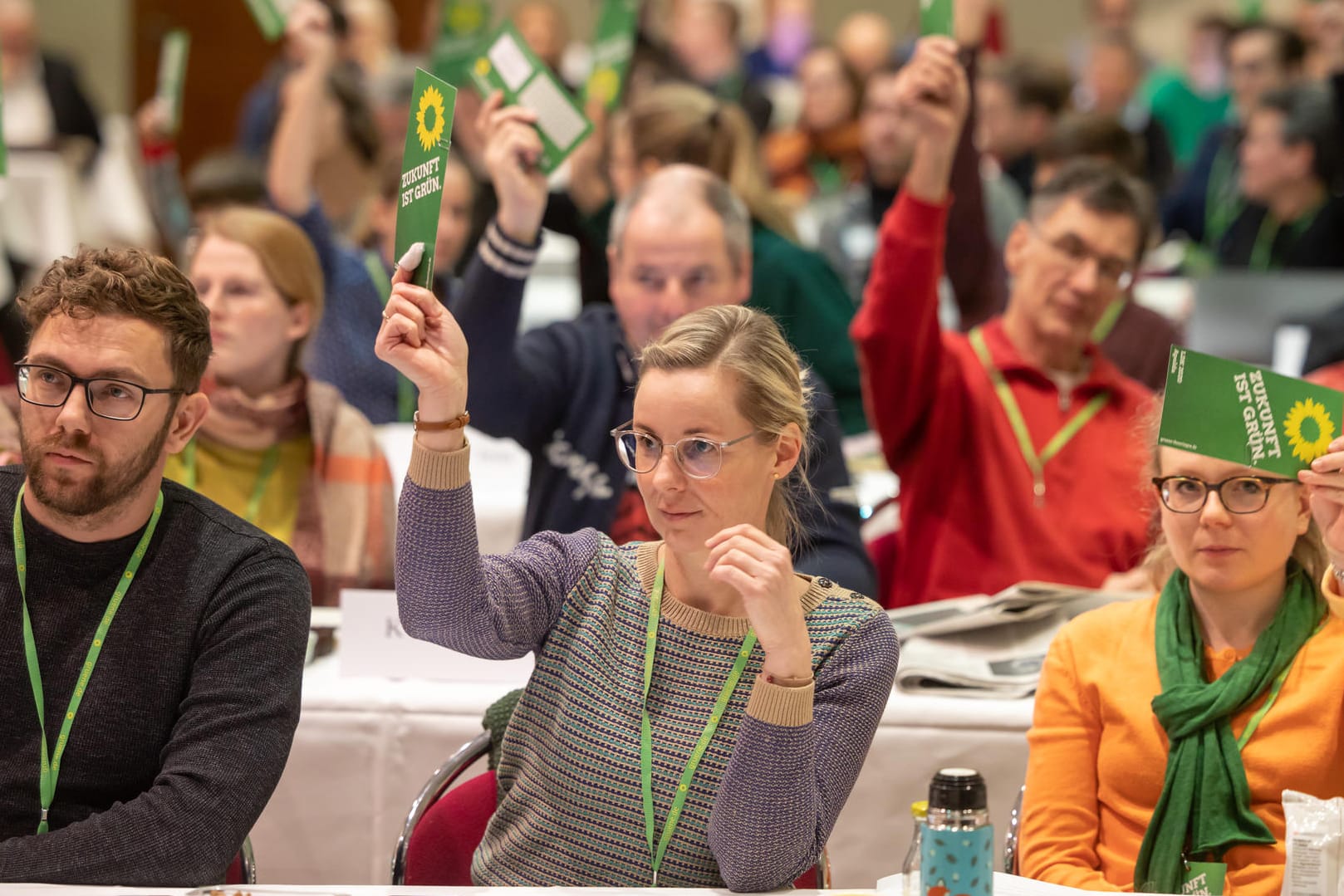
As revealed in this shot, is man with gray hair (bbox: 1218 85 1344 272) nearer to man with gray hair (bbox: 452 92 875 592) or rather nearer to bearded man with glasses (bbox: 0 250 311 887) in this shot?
man with gray hair (bbox: 452 92 875 592)

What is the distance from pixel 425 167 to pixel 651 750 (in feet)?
2.60

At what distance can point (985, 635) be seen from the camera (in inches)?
117

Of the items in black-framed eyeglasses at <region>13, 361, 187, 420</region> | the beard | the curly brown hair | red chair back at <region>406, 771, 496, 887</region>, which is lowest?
red chair back at <region>406, 771, 496, 887</region>

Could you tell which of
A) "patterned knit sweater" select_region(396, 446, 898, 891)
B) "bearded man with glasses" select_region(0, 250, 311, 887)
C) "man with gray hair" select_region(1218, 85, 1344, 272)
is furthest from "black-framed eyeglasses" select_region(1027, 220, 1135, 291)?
"man with gray hair" select_region(1218, 85, 1344, 272)

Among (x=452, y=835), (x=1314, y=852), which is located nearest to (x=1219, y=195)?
(x=1314, y=852)

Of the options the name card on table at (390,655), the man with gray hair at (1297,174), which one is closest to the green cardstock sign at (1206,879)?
the name card on table at (390,655)

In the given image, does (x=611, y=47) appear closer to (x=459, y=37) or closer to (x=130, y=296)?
(x=459, y=37)

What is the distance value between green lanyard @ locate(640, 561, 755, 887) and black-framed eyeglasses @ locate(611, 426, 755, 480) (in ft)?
0.74

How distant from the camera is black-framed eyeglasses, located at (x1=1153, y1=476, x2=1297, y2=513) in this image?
220 cm

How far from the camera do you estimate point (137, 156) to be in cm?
953

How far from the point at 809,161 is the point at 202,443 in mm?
6627

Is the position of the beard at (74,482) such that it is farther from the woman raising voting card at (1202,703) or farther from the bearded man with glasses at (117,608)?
the woman raising voting card at (1202,703)

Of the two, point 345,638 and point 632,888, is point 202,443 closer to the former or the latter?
point 345,638

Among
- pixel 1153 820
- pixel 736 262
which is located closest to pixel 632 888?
pixel 1153 820
